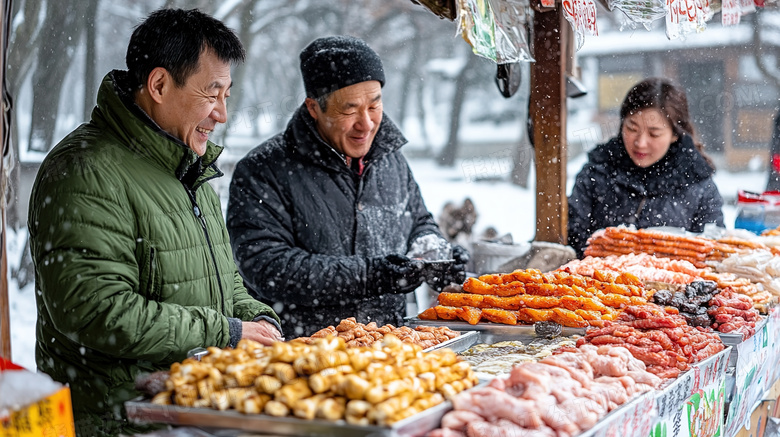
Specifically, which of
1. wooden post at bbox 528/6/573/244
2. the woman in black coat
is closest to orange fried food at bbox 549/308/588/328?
wooden post at bbox 528/6/573/244

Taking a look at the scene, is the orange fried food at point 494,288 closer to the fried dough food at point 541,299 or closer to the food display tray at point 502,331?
the fried dough food at point 541,299

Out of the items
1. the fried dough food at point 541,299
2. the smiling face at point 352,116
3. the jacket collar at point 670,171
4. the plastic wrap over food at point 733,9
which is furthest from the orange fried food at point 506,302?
the plastic wrap over food at point 733,9

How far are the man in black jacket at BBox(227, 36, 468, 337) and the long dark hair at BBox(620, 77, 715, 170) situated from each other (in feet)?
6.36

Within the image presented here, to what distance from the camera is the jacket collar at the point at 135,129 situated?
207cm

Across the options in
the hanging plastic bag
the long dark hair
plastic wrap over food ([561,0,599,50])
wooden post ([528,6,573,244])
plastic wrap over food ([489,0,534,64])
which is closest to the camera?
plastic wrap over food ([561,0,599,50])

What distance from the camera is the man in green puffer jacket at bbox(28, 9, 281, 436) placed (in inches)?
72.3

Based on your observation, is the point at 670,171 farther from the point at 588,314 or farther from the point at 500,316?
the point at 500,316

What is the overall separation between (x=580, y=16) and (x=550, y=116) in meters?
0.90

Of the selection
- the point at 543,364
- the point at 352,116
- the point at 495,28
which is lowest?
the point at 543,364

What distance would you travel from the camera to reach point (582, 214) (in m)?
4.75

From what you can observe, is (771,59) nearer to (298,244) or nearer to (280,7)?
(280,7)

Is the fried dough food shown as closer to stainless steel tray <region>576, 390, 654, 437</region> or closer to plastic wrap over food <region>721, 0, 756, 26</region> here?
stainless steel tray <region>576, 390, 654, 437</region>

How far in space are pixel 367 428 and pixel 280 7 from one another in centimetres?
1068

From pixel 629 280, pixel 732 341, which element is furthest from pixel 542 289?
pixel 732 341
